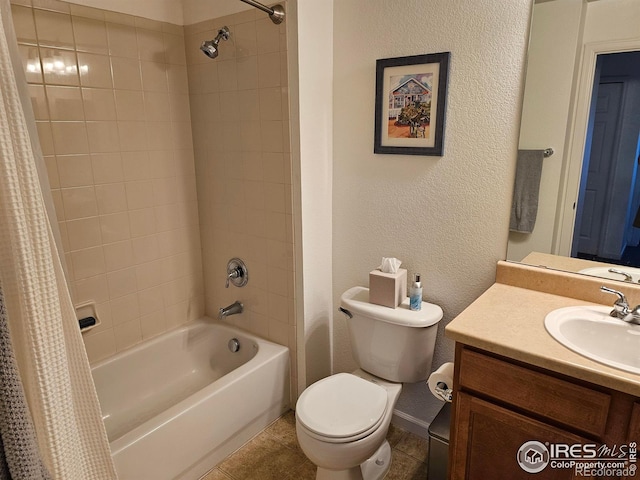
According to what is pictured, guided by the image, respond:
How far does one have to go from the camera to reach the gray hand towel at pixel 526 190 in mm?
1623

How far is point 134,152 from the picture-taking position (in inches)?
84.0

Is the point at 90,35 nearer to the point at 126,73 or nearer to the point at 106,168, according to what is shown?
the point at 126,73

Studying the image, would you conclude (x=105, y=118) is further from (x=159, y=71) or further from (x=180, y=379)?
(x=180, y=379)

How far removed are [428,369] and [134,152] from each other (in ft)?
5.67

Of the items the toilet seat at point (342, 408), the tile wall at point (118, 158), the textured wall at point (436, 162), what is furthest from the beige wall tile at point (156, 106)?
the toilet seat at point (342, 408)

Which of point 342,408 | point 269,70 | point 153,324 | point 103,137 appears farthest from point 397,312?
point 103,137

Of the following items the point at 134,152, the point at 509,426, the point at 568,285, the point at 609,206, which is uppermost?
the point at 134,152

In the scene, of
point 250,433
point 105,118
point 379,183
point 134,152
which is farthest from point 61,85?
point 250,433

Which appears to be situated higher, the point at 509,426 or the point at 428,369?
the point at 509,426

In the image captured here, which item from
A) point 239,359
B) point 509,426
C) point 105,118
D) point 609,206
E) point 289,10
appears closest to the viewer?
point 509,426

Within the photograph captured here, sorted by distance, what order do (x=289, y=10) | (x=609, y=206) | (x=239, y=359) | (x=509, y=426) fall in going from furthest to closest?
(x=239, y=359)
(x=289, y=10)
(x=609, y=206)
(x=509, y=426)

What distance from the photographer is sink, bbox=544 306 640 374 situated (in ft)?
4.39

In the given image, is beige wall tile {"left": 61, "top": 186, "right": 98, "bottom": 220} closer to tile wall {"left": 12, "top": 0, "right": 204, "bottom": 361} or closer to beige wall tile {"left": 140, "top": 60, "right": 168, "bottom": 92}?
tile wall {"left": 12, "top": 0, "right": 204, "bottom": 361}

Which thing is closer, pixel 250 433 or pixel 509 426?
pixel 509 426
